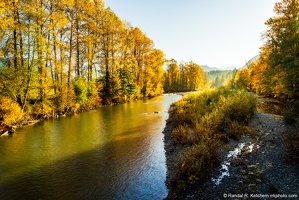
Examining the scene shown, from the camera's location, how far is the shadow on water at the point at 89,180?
7379mm

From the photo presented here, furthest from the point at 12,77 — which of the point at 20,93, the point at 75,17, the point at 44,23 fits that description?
the point at 75,17

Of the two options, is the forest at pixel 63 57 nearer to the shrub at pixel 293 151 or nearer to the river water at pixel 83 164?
the river water at pixel 83 164

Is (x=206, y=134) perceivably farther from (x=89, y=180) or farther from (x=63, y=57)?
(x=63, y=57)

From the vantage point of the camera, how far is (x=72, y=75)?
28984 millimetres

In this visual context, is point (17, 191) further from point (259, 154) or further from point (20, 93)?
point (20, 93)

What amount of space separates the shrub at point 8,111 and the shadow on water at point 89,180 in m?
9.82

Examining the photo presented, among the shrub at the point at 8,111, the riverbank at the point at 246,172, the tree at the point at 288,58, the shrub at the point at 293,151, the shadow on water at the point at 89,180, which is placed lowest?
the shadow on water at the point at 89,180

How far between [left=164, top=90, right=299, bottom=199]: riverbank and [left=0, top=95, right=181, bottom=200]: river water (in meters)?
1.21

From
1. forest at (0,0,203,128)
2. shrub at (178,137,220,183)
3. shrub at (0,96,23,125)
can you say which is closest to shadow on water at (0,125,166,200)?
shrub at (178,137,220,183)

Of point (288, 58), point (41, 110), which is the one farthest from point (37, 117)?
point (288, 58)

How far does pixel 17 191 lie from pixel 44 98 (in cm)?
1642

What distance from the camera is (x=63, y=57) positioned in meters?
27.5

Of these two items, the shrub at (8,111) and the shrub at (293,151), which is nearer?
the shrub at (293,151)

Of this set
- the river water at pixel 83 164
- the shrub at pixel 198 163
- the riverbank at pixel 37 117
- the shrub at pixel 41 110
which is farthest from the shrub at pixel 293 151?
the shrub at pixel 41 110
